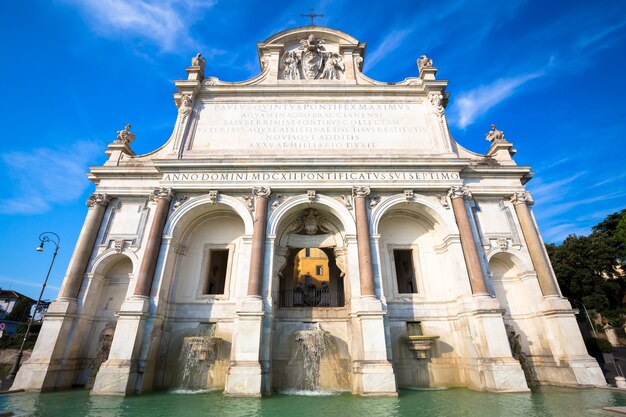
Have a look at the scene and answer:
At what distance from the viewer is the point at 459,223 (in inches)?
548

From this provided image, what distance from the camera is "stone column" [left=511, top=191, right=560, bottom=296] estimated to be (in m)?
13.2

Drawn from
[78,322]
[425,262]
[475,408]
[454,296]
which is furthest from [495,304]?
[78,322]

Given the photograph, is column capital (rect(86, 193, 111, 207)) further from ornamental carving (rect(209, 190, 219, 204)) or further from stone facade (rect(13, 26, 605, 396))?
ornamental carving (rect(209, 190, 219, 204))

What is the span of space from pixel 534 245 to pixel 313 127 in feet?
40.1

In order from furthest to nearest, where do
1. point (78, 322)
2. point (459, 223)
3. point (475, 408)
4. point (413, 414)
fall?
point (459, 223) < point (78, 322) < point (475, 408) < point (413, 414)

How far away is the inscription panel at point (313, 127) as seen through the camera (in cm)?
1603

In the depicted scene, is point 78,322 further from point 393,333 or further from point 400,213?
point 400,213

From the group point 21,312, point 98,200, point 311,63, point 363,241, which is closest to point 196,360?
point 363,241

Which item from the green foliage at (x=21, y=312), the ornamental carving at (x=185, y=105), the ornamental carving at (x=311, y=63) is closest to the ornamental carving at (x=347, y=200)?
the ornamental carving at (x=311, y=63)

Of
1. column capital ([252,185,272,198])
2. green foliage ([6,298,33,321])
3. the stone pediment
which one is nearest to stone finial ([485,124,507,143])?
the stone pediment

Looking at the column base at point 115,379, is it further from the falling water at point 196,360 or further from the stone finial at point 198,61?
the stone finial at point 198,61

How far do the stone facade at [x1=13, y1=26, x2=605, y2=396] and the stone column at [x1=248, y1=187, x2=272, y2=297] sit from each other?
0.20ft

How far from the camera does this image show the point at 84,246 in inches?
544

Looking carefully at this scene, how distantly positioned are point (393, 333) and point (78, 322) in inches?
530
